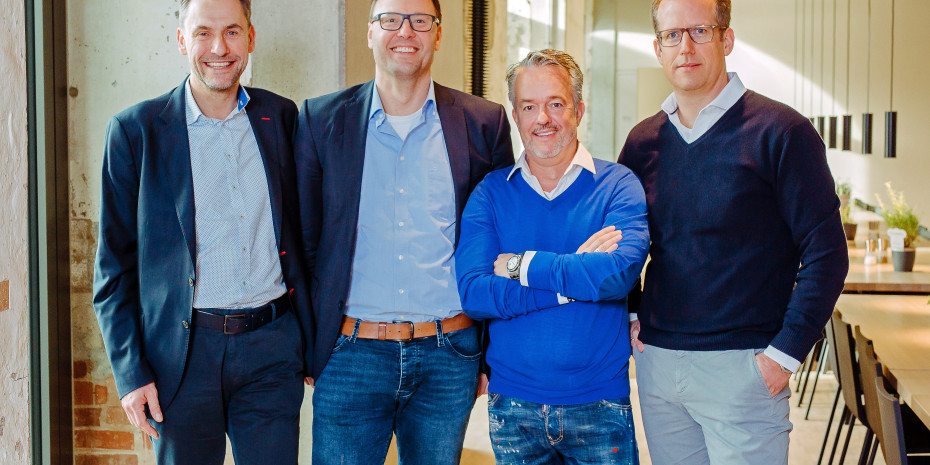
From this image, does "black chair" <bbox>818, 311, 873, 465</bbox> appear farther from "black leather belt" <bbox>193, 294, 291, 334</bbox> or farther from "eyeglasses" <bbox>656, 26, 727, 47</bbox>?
"black leather belt" <bbox>193, 294, 291, 334</bbox>

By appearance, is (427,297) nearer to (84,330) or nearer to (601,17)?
(84,330)

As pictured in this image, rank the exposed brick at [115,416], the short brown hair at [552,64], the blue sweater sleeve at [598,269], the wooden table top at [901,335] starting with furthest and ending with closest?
the wooden table top at [901,335], the exposed brick at [115,416], the short brown hair at [552,64], the blue sweater sleeve at [598,269]

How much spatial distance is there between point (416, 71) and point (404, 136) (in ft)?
0.66

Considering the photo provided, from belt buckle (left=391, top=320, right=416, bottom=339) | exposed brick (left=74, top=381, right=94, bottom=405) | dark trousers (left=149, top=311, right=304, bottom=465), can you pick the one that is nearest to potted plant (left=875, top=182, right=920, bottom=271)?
belt buckle (left=391, top=320, right=416, bottom=339)

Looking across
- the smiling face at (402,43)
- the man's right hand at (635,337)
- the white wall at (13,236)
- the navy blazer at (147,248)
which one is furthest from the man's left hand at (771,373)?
the white wall at (13,236)

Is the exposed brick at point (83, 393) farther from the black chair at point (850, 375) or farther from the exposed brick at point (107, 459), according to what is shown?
the black chair at point (850, 375)

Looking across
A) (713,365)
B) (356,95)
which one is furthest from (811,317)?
(356,95)

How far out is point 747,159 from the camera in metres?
2.35

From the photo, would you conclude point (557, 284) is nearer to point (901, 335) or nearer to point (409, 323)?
point (409, 323)

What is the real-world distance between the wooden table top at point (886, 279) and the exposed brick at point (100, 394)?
491 cm

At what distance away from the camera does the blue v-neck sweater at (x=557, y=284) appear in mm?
2279

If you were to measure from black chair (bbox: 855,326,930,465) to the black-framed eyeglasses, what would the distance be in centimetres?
227

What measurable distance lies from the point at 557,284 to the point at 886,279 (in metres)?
5.09

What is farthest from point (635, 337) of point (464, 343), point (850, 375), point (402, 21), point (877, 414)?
point (850, 375)
